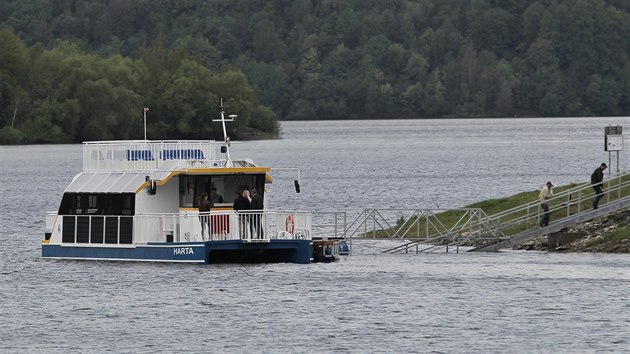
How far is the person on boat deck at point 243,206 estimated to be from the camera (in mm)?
52594

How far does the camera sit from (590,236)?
59.4m

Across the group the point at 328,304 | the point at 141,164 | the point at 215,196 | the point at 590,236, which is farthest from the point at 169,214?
the point at 590,236

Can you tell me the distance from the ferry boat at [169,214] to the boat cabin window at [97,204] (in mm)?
34

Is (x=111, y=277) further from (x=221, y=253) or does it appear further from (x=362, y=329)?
(x=362, y=329)

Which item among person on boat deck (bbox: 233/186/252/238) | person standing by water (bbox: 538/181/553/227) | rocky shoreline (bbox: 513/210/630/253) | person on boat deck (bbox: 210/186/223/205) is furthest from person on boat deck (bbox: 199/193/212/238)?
rocky shoreline (bbox: 513/210/630/253)

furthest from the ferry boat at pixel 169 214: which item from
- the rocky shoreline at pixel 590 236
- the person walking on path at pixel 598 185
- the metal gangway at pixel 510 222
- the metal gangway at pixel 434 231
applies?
the person walking on path at pixel 598 185

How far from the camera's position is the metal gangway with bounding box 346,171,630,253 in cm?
5862

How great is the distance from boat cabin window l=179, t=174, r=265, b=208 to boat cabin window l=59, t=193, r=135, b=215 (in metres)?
1.81

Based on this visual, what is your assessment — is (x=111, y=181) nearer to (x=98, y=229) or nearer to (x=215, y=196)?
(x=98, y=229)

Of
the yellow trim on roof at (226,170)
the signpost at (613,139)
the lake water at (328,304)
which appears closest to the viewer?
Answer: the lake water at (328,304)

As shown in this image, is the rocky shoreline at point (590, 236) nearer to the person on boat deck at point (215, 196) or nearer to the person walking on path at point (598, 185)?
the person walking on path at point (598, 185)

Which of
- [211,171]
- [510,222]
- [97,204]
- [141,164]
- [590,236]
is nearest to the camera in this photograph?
[211,171]

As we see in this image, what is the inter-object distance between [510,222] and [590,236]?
296 cm

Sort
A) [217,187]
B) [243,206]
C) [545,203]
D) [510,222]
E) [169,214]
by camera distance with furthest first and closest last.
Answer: [510,222] < [545,203] < [217,187] < [169,214] < [243,206]
